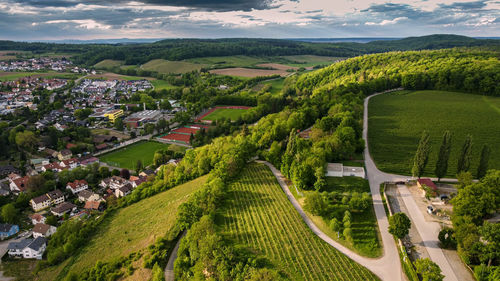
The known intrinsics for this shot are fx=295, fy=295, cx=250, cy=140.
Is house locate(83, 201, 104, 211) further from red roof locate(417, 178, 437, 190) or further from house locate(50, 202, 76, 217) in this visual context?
red roof locate(417, 178, 437, 190)

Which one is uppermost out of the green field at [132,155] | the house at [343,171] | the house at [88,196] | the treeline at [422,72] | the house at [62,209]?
the treeline at [422,72]

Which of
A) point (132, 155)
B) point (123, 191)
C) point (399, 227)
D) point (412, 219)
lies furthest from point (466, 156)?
point (132, 155)

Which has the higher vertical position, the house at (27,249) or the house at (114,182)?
the house at (114,182)

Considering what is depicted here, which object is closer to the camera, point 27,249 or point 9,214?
point 27,249

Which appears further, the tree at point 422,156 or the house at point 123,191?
the house at point 123,191

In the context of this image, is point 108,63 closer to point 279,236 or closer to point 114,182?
point 114,182

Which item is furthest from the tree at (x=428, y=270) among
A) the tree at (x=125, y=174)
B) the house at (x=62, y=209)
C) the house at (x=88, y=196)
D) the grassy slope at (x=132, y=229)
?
the tree at (x=125, y=174)

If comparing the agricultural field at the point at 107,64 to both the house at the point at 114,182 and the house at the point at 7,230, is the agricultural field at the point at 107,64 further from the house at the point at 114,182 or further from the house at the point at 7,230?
the house at the point at 7,230
